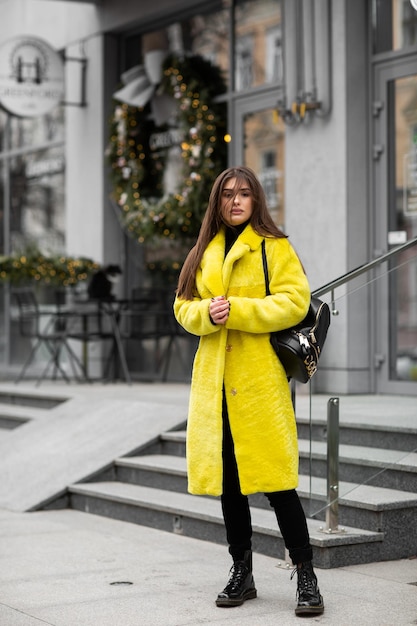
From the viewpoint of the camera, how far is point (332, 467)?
5898 mm

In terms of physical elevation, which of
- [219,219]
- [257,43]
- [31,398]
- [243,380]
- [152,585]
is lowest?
[152,585]

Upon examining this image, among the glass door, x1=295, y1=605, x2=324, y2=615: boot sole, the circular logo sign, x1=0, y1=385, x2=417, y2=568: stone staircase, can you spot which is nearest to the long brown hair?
x1=0, y1=385, x2=417, y2=568: stone staircase

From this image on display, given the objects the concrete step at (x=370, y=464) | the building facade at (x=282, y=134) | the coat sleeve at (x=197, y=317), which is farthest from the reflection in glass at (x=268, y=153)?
the coat sleeve at (x=197, y=317)

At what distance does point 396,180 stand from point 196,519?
3973 millimetres

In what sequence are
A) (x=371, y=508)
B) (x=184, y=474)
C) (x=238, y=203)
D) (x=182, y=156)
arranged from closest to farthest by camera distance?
(x=238, y=203) < (x=371, y=508) < (x=184, y=474) < (x=182, y=156)

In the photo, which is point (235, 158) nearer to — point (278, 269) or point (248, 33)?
point (248, 33)

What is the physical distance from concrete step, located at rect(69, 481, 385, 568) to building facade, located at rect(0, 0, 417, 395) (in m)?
0.87

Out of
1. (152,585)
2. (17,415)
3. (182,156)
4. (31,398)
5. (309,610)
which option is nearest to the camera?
(309,610)

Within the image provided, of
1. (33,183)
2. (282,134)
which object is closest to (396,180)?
(282,134)

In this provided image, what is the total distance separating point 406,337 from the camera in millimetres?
8727

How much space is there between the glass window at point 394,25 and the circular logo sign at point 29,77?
172 inches

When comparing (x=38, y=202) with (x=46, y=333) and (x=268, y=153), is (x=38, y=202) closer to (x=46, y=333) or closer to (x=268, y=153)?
(x=46, y=333)

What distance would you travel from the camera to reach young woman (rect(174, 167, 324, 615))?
474cm

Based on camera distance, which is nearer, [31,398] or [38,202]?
[31,398]
